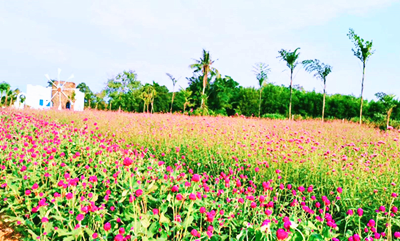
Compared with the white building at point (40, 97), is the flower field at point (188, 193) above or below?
below

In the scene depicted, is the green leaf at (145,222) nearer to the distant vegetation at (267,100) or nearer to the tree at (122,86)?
the distant vegetation at (267,100)

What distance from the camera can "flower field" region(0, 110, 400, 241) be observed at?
207 cm

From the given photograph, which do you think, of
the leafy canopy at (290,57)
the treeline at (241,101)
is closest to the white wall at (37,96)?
the treeline at (241,101)

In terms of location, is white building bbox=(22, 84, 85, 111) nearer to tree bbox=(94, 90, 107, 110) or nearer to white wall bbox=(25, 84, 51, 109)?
white wall bbox=(25, 84, 51, 109)

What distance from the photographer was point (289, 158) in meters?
4.07

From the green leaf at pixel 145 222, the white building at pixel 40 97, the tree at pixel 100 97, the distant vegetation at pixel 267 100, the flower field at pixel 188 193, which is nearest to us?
the green leaf at pixel 145 222

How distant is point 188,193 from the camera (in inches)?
89.9

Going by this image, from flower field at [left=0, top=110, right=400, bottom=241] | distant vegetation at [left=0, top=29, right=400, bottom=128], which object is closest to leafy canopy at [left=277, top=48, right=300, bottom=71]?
distant vegetation at [left=0, top=29, right=400, bottom=128]

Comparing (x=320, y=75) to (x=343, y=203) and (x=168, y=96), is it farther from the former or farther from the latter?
(x=168, y=96)

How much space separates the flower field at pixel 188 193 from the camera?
2068 millimetres

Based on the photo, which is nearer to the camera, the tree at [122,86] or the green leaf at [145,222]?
the green leaf at [145,222]

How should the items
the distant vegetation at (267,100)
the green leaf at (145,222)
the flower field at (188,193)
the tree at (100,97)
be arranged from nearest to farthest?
the green leaf at (145,222)
the flower field at (188,193)
the distant vegetation at (267,100)
the tree at (100,97)

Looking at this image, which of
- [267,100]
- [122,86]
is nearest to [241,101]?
[267,100]

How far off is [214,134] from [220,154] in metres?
1.45
